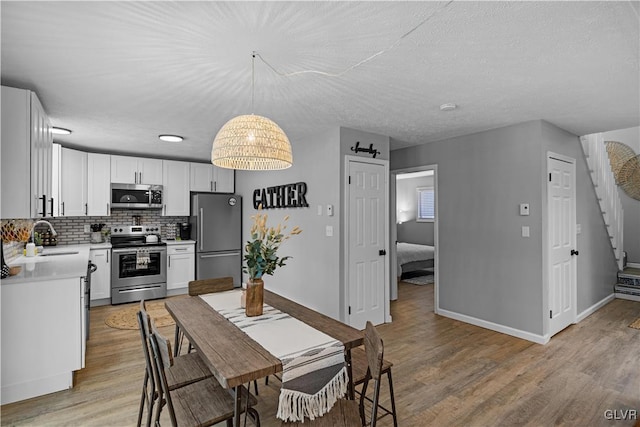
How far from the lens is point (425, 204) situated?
8.84m

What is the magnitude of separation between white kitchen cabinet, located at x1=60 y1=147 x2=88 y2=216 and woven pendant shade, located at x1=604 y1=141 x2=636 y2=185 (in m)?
8.59

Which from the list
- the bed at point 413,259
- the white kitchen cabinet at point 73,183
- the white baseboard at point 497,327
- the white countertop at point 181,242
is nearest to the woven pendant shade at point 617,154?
the bed at point 413,259

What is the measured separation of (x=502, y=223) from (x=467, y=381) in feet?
6.12

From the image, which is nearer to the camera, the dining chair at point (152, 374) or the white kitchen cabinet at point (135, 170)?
the dining chair at point (152, 374)

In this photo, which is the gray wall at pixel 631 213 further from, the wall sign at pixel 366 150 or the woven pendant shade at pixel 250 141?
the woven pendant shade at pixel 250 141

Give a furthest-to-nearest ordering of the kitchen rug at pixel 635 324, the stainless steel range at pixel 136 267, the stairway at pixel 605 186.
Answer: the stainless steel range at pixel 136 267 < the stairway at pixel 605 186 < the kitchen rug at pixel 635 324

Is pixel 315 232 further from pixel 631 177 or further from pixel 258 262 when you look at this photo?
pixel 631 177

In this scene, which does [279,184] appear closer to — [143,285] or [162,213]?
[162,213]

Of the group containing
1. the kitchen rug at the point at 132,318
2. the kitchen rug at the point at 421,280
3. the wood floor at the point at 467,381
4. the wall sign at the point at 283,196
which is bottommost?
the wood floor at the point at 467,381

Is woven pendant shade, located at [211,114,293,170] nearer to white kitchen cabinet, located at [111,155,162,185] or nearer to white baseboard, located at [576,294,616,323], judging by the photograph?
white kitchen cabinet, located at [111,155,162,185]

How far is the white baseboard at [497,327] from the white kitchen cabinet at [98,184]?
204 inches

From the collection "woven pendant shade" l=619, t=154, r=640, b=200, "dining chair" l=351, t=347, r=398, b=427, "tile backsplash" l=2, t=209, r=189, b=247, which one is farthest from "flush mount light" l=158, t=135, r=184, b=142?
"woven pendant shade" l=619, t=154, r=640, b=200

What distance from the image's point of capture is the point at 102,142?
15.0ft

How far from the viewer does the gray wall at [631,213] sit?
20.1ft
